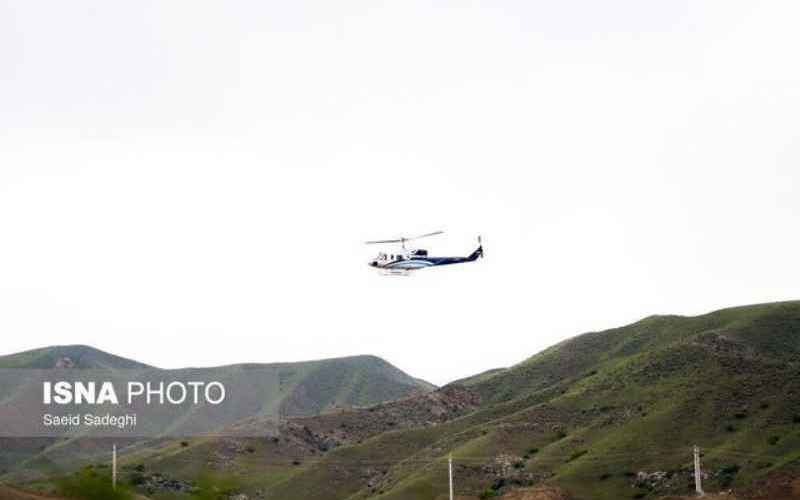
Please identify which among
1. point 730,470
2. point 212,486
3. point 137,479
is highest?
point 212,486

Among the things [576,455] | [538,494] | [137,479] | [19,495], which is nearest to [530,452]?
[576,455]

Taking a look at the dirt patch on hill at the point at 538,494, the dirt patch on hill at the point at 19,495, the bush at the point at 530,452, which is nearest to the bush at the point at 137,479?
the bush at the point at 530,452

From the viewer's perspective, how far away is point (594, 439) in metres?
141

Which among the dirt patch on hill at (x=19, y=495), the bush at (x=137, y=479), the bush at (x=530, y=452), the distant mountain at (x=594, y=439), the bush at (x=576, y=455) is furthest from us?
the bush at (x=137, y=479)

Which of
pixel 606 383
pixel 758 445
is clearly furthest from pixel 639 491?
pixel 606 383

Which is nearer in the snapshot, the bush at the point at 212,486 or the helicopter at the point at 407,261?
the bush at the point at 212,486

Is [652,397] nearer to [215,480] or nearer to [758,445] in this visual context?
[758,445]

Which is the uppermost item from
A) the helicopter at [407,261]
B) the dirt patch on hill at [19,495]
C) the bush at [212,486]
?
the helicopter at [407,261]

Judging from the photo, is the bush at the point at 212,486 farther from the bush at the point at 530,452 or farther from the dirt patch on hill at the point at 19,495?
the bush at the point at 530,452

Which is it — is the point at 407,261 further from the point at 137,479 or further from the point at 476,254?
the point at 137,479

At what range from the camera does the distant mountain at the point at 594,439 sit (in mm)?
123562

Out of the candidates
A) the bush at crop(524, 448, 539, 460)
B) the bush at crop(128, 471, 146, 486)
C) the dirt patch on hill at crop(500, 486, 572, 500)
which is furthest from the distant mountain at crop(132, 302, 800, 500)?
the bush at crop(128, 471, 146, 486)

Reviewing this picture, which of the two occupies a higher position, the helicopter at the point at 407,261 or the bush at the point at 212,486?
the helicopter at the point at 407,261

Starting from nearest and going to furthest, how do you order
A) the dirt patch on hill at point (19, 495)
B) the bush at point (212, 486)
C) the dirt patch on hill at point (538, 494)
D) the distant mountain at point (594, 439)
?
the bush at point (212, 486)
the dirt patch on hill at point (19, 495)
the dirt patch on hill at point (538, 494)
the distant mountain at point (594, 439)
